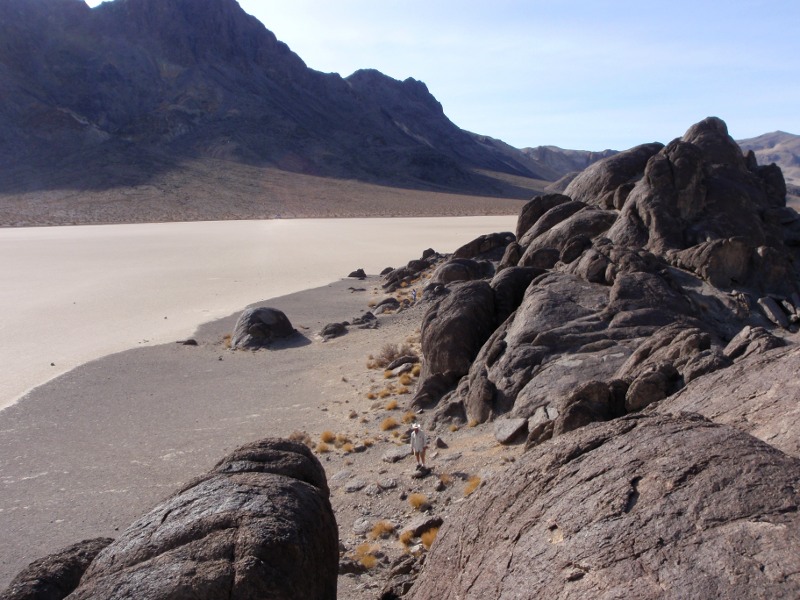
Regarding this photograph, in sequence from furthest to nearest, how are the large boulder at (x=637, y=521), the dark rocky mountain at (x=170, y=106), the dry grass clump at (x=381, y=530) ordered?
the dark rocky mountain at (x=170, y=106) < the dry grass clump at (x=381, y=530) < the large boulder at (x=637, y=521)

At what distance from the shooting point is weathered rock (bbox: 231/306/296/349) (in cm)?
2628

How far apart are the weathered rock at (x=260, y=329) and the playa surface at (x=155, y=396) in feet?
2.46

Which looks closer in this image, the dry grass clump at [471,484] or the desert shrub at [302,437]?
the dry grass clump at [471,484]

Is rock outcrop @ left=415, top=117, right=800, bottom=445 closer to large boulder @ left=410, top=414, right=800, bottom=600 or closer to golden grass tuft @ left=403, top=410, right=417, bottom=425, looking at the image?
golden grass tuft @ left=403, top=410, right=417, bottom=425

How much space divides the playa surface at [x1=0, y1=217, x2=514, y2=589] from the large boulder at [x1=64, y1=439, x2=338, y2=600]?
17.3 feet

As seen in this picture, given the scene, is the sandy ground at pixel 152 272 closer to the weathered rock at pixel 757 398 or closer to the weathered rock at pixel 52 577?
the weathered rock at pixel 52 577

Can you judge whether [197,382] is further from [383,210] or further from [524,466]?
[383,210]

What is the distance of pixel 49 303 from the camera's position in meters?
37.1

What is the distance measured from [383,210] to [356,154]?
1271 inches

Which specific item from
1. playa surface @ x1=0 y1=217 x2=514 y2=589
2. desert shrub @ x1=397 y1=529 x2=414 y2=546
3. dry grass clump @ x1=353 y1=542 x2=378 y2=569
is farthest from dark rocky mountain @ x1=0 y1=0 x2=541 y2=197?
desert shrub @ x1=397 y1=529 x2=414 y2=546

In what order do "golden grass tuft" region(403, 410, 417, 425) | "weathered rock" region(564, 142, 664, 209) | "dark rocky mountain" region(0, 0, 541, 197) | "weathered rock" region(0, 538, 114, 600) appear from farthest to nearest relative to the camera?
"dark rocky mountain" region(0, 0, 541, 197) < "weathered rock" region(564, 142, 664, 209) < "golden grass tuft" region(403, 410, 417, 425) < "weathered rock" region(0, 538, 114, 600)

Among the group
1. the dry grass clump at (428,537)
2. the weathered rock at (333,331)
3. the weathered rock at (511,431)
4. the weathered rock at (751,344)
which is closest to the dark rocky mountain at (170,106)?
the weathered rock at (333,331)

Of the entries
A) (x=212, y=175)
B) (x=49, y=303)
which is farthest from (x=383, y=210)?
(x=49, y=303)

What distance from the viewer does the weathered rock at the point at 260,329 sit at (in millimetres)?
26283
